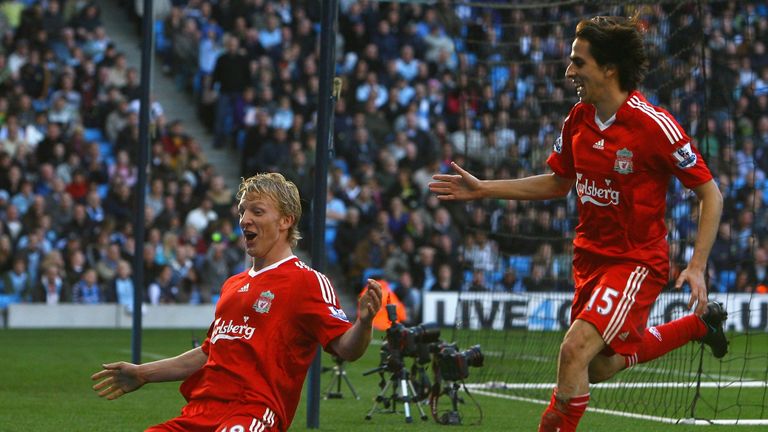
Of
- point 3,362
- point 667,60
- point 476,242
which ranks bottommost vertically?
point 3,362

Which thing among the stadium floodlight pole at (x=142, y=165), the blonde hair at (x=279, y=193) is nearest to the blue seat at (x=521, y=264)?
the stadium floodlight pole at (x=142, y=165)

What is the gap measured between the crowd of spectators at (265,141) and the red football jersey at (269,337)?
12594mm

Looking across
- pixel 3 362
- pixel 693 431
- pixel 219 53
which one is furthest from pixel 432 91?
pixel 693 431

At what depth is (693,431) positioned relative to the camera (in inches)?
428

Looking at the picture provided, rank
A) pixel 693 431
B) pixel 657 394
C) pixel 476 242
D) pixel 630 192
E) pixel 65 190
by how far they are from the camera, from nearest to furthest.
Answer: pixel 630 192 → pixel 693 431 → pixel 657 394 → pixel 476 242 → pixel 65 190

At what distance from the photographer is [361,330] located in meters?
5.77

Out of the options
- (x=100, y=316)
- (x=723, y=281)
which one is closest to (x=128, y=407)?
(x=100, y=316)

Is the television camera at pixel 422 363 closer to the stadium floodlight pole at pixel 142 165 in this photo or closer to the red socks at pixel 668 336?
the red socks at pixel 668 336

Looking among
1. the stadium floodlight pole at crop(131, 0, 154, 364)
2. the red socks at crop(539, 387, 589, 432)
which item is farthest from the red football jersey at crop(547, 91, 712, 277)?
the stadium floodlight pole at crop(131, 0, 154, 364)

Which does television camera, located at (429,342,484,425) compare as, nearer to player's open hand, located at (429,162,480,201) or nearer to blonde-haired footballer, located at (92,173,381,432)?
player's open hand, located at (429,162,480,201)

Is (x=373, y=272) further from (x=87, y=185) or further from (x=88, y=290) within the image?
(x=87, y=185)

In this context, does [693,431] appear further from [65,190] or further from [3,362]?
[65,190]

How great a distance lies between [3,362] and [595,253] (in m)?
10.9

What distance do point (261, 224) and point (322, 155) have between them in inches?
184
